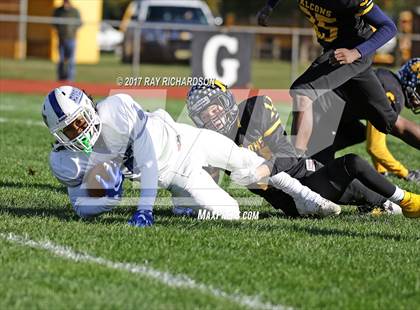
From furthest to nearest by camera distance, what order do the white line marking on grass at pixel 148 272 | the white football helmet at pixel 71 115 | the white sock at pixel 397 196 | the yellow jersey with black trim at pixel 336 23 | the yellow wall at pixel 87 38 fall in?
1. the yellow wall at pixel 87 38
2. the yellow jersey with black trim at pixel 336 23
3. the white sock at pixel 397 196
4. the white football helmet at pixel 71 115
5. the white line marking on grass at pixel 148 272

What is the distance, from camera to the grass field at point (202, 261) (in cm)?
364

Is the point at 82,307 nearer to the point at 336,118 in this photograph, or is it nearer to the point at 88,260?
the point at 88,260

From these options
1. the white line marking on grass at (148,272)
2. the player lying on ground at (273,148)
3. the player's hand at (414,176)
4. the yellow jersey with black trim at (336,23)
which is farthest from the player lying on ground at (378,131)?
the white line marking on grass at (148,272)

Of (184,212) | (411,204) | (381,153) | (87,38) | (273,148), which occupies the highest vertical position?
(273,148)

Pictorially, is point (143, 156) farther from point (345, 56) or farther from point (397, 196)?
point (345, 56)

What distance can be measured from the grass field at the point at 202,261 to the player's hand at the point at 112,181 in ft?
0.58

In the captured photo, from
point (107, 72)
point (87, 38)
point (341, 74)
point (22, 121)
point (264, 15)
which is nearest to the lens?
point (341, 74)

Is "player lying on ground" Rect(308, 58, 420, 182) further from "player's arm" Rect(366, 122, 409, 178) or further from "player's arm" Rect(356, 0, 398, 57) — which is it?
"player's arm" Rect(356, 0, 398, 57)

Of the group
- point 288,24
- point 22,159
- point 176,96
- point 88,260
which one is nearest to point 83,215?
point 88,260

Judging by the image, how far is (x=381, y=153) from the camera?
760cm

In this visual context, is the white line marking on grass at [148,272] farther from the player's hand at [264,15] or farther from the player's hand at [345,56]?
the player's hand at [264,15]

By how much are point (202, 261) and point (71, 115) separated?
105 cm

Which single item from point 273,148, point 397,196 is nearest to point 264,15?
point 273,148

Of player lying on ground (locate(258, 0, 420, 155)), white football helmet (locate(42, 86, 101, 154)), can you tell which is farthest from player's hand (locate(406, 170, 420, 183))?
white football helmet (locate(42, 86, 101, 154))
